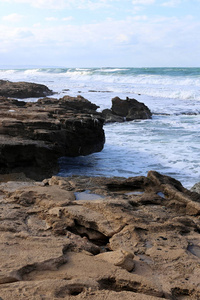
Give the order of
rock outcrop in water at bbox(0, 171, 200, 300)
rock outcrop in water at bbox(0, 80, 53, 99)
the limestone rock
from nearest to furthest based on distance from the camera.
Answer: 1. rock outcrop in water at bbox(0, 171, 200, 300)
2. the limestone rock
3. rock outcrop in water at bbox(0, 80, 53, 99)

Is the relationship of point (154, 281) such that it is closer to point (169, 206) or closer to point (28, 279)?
point (28, 279)

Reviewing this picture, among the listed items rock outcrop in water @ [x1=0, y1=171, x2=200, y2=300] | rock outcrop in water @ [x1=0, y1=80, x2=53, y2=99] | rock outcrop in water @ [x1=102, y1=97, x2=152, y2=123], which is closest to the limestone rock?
rock outcrop in water @ [x1=0, y1=171, x2=200, y2=300]

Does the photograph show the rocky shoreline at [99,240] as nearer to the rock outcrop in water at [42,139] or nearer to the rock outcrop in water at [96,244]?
the rock outcrop in water at [96,244]

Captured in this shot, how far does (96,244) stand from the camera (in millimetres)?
2984

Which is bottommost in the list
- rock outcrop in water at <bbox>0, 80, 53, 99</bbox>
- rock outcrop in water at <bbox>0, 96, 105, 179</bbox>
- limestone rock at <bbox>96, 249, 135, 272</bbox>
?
limestone rock at <bbox>96, 249, 135, 272</bbox>

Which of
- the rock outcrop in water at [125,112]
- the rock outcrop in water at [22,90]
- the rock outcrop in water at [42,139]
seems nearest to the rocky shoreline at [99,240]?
the rock outcrop in water at [42,139]

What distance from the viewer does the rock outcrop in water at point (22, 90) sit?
19.5 m

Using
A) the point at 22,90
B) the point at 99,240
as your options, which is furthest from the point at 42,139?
the point at 22,90

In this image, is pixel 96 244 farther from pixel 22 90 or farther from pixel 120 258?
pixel 22 90

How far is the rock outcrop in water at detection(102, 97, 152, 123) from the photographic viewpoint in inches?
537

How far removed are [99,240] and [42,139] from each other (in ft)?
12.0

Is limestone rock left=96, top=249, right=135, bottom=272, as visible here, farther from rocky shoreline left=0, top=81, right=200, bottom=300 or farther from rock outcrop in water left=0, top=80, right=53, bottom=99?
rock outcrop in water left=0, top=80, right=53, bottom=99

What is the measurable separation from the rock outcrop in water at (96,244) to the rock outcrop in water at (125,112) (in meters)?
9.46

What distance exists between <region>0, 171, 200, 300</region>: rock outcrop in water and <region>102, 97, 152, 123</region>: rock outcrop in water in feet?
31.0
